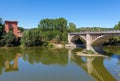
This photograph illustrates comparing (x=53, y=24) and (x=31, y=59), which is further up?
(x=53, y=24)

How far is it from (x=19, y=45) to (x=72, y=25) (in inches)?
1679

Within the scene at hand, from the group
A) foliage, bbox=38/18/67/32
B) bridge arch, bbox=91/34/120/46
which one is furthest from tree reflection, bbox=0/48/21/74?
foliage, bbox=38/18/67/32

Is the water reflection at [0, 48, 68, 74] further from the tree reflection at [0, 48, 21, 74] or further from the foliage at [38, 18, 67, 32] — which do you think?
the foliage at [38, 18, 67, 32]

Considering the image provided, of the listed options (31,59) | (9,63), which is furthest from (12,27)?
(9,63)

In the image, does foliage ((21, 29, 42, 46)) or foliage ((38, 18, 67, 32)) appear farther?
foliage ((38, 18, 67, 32))

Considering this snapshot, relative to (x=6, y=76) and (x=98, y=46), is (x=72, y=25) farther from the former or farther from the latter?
(x=6, y=76)

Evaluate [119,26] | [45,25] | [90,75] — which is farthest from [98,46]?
[45,25]

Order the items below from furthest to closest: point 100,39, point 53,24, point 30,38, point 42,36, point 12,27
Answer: point 53,24 < point 12,27 < point 42,36 < point 30,38 < point 100,39

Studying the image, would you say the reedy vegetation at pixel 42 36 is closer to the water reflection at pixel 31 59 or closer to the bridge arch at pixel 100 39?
the bridge arch at pixel 100 39

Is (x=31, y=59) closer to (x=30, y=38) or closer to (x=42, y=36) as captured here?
(x=30, y=38)

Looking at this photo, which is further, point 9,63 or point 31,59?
point 31,59

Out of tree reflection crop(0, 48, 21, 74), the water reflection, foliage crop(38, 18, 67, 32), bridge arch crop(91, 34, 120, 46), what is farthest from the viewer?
foliage crop(38, 18, 67, 32)

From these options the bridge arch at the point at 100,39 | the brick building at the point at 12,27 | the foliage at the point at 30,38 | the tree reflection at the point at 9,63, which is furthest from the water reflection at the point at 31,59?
the brick building at the point at 12,27

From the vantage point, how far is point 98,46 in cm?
5903
